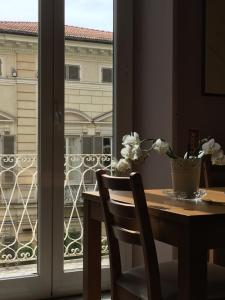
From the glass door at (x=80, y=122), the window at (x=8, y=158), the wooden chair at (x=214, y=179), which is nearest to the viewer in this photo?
the wooden chair at (x=214, y=179)

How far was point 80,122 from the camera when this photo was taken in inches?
126

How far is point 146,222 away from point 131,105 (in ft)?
5.56

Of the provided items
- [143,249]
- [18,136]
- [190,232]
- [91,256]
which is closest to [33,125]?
[18,136]

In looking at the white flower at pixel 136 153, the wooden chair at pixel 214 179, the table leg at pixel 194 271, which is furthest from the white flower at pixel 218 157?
the wooden chair at pixel 214 179

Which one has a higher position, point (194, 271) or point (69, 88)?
point (69, 88)

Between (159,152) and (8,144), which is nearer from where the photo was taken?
(159,152)

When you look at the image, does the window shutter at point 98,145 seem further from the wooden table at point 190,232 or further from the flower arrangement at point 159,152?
the wooden table at point 190,232

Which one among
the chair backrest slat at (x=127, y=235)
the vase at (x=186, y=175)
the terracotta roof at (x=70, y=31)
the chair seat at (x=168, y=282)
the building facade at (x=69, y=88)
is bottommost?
the chair seat at (x=168, y=282)

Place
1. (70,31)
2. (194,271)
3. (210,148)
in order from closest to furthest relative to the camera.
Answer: (194,271) → (210,148) → (70,31)

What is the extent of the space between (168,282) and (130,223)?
279mm

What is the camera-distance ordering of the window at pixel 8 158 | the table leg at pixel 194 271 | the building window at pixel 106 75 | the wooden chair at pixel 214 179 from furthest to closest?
1. the building window at pixel 106 75
2. the window at pixel 8 158
3. the wooden chair at pixel 214 179
4. the table leg at pixel 194 271

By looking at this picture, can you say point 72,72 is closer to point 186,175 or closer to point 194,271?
point 186,175

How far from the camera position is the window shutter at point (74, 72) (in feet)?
10.4

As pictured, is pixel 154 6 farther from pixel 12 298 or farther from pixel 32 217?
pixel 12 298
